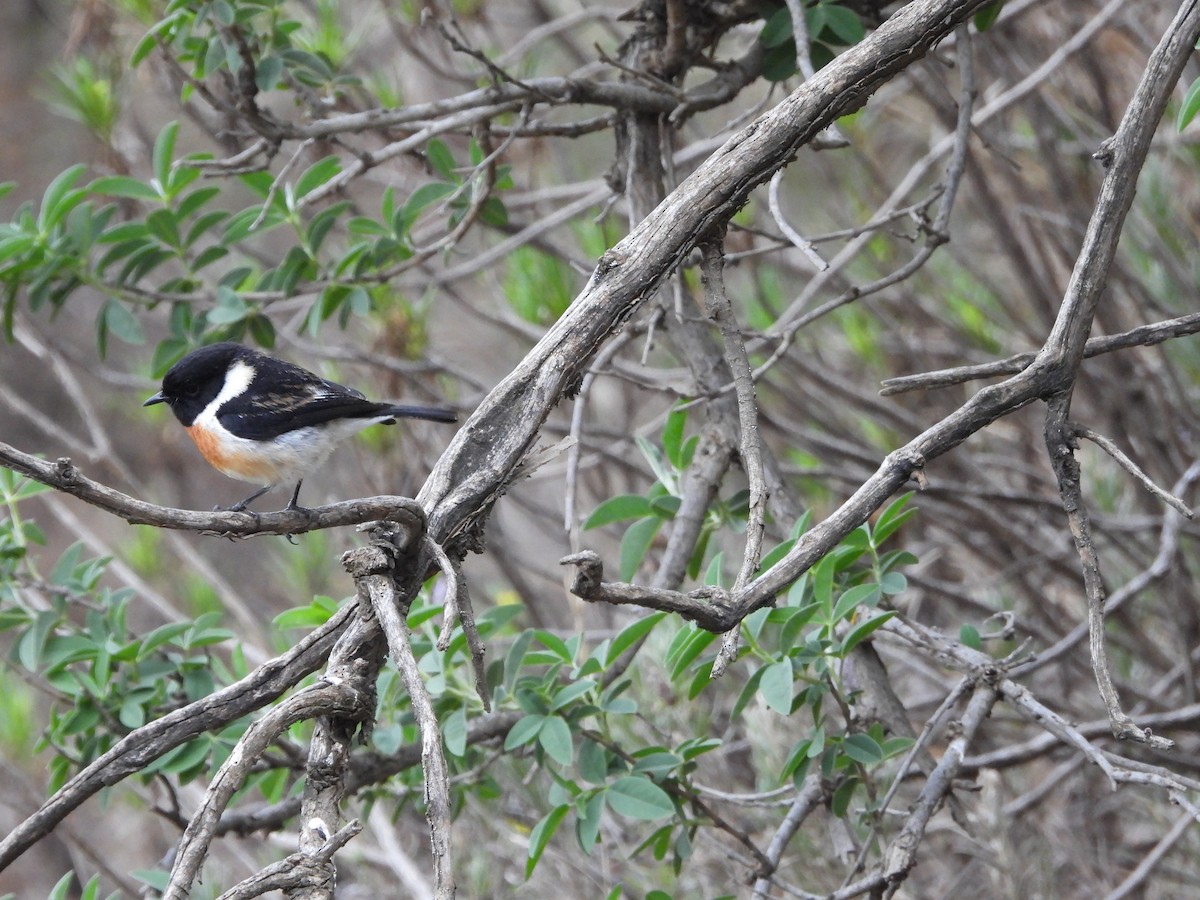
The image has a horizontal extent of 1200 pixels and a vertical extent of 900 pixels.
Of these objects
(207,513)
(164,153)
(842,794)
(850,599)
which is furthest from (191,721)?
(164,153)

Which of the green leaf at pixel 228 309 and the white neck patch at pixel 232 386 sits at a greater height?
the green leaf at pixel 228 309

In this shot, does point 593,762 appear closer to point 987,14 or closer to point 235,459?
point 235,459

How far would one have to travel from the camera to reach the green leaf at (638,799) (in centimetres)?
212

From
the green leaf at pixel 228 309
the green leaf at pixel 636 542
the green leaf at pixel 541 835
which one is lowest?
the green leaf at pixel 541 835

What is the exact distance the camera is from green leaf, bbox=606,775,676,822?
83.5 inches

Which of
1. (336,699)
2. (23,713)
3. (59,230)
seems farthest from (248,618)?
(336,699)

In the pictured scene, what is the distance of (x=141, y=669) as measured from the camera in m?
2.56

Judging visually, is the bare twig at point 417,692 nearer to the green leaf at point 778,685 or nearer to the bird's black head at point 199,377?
the green leaf at point 778,685

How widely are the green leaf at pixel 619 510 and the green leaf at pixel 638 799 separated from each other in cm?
52

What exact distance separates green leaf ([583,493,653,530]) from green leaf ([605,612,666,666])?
27cm

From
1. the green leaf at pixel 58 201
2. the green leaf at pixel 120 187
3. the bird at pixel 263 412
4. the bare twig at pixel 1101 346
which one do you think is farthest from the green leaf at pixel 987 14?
the green leaf at pixel 58 201

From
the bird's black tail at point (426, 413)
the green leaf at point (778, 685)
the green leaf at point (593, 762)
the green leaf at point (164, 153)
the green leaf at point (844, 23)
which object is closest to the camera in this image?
the green leaf at point (778, 685)

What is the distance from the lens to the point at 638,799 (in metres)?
2.17

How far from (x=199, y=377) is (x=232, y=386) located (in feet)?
0.28
